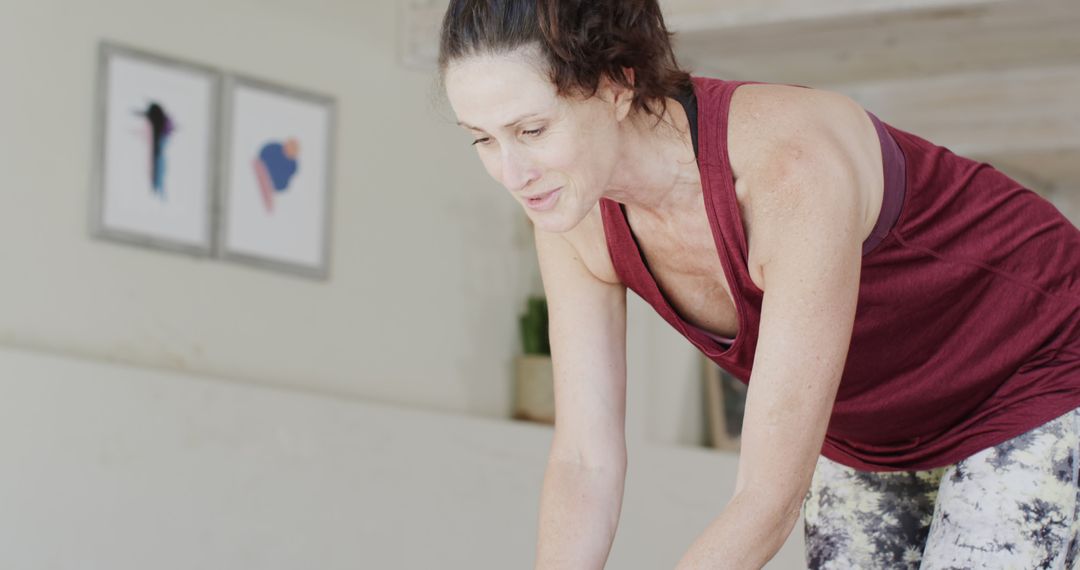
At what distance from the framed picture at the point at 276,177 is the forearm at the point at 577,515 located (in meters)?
3.40

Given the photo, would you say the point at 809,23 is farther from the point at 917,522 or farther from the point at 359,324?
the point at 917,522

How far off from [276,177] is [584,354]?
358 cm

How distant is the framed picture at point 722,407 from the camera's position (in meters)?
6.84

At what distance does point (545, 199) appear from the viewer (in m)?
1.69

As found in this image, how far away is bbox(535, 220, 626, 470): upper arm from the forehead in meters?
0.36

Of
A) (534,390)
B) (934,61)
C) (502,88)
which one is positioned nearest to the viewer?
(502,88)

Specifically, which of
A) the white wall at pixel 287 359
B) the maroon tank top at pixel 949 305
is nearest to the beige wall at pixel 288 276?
the white wall at pixel 287 359

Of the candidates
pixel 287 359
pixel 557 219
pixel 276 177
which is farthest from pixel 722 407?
pixel 557 219

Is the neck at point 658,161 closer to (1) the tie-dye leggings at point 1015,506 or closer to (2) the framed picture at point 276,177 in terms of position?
(1) the tie-dye leggings at point 1015,506

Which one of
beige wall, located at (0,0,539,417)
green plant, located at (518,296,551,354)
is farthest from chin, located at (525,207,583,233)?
green plant, located at (518,296,551,354)

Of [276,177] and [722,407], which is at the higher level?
[276,177]

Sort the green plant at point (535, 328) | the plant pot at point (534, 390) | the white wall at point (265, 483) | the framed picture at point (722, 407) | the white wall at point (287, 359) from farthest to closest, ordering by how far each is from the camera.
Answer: the framed picture at point (722, 407) → the green plant at point (535, 328) → the plant pot at point (534, 390) → the white wall at point (287, 359) → the white wall at point (265, 483)

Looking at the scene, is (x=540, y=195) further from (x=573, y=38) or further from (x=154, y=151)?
(x=154, y=151)

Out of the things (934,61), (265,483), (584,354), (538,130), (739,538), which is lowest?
(265,483)
